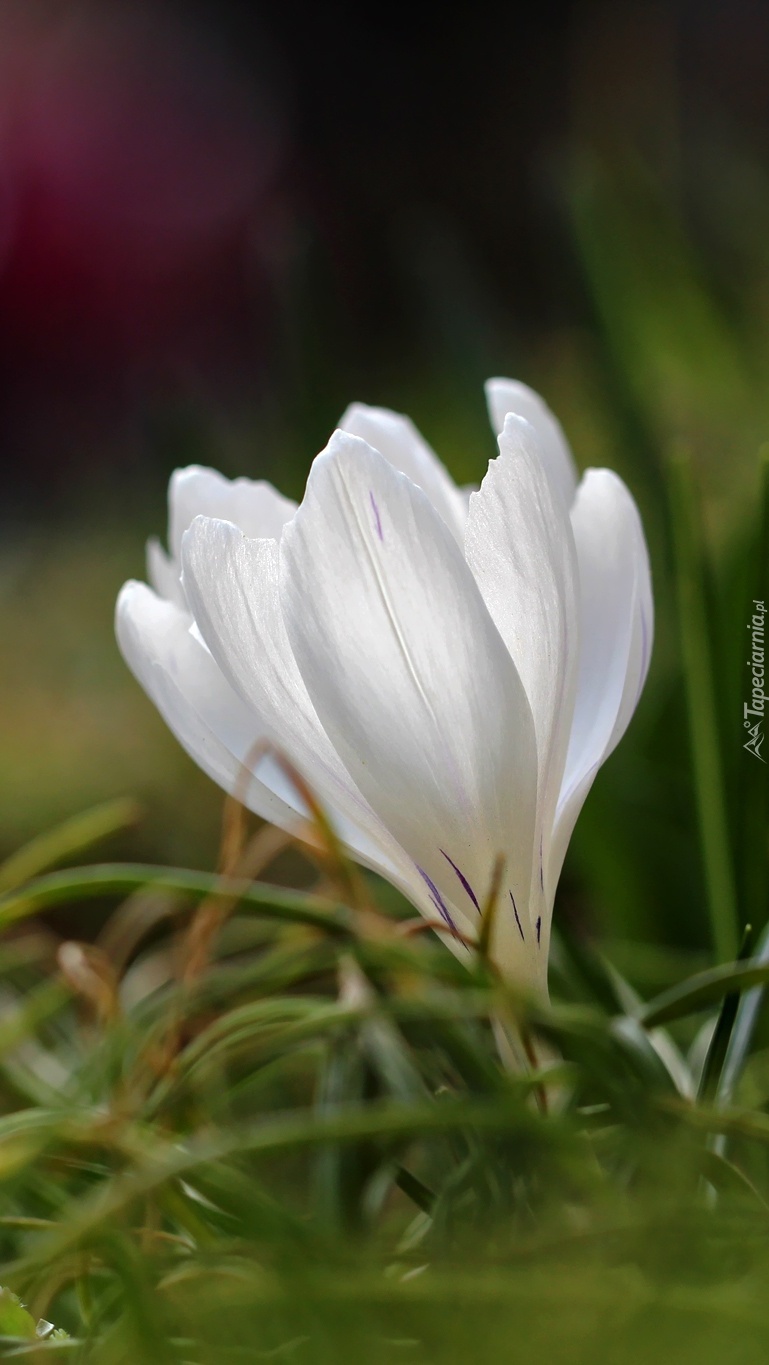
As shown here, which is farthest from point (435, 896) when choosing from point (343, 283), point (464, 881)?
point (343, 283)

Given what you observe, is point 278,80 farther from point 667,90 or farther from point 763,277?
point 763,277

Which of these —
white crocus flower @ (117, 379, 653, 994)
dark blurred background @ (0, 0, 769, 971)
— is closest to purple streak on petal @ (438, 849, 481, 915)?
white crocus flower @ (117, 379, 653, 994)

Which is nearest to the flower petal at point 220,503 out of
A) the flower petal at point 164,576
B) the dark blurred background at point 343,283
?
the flower petal at point 164,576

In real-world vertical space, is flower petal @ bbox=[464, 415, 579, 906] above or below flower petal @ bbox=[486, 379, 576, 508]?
below

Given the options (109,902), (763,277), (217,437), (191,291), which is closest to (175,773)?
(109,902)

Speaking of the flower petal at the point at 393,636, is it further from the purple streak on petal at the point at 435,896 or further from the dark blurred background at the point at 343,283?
the dark blurred background at the point at 343,283

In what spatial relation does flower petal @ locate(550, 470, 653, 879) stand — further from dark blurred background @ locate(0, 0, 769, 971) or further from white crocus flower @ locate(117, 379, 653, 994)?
dark blurred background @ locate(0, 0, 769, 971)
